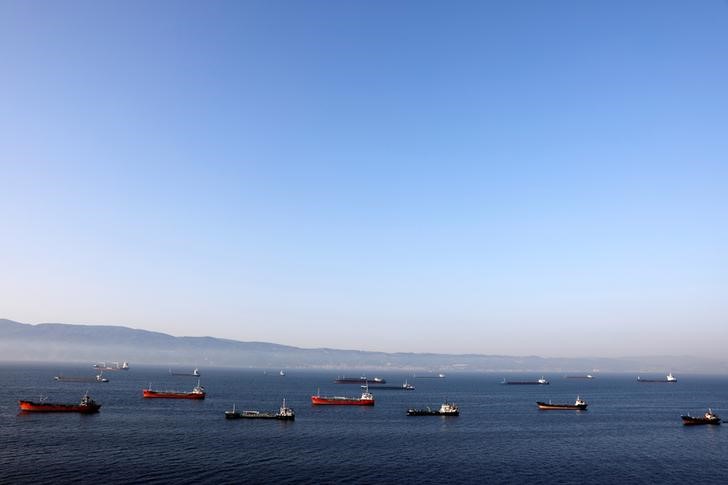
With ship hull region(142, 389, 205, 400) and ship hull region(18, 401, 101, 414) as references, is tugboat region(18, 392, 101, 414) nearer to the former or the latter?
ship hull region(18, 401, 101, 414)

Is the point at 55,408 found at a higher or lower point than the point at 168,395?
higher

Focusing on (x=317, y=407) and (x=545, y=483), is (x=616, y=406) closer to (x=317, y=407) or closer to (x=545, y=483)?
(x=317, y=407)

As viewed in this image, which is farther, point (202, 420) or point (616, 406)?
point (616, 406)

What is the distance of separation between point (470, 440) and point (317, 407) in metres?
71.2

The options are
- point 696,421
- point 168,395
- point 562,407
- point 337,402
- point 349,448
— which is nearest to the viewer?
point 349,448

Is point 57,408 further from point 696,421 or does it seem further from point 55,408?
point 696,421

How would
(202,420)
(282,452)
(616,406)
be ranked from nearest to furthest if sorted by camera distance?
(282,452) → (202,420) → (616,406)

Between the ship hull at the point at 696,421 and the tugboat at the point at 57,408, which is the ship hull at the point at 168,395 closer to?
the tugboat at the point at 57,408

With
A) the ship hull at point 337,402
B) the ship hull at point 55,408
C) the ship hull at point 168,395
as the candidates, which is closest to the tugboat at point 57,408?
the ship hull at point 55,408

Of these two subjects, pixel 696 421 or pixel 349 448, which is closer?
pixel 349 448

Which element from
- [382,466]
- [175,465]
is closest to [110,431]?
[175,465]

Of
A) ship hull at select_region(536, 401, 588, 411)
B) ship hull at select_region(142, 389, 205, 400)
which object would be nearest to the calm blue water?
ship hull at select_region(536, 401, 588, 411)

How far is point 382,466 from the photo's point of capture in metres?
77.3

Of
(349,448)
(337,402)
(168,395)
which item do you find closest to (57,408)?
(168,395)
